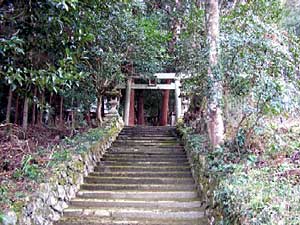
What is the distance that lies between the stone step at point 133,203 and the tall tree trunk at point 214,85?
3.00 ft

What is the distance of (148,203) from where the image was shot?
5.21 metres

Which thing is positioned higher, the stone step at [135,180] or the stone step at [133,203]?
the stone step at [135,180]

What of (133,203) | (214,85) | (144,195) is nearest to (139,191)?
(144,195)

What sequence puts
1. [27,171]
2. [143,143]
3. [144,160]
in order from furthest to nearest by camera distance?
[143,143]
[144,160]
[27,171]

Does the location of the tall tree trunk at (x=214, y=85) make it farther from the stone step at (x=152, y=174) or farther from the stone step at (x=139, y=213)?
the stone step at (x=152, y=174)

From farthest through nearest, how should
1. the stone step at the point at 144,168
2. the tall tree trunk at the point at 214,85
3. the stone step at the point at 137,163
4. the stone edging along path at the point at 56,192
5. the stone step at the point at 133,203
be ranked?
the stone step at the point at 137,163 < the stone step at the point at 144,168 < the stone step at the point at 133,203 < the tall tree trunk at the point at 214,85 < the stone edging along path at the point at 56,192

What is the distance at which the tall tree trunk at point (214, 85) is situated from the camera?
4852 millimetres

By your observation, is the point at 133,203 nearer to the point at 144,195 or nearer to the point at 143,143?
the point at 144,195

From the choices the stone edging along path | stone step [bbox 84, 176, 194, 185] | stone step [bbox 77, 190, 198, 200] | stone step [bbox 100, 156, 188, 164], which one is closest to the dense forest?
the stone edging along path

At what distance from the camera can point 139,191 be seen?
223 inches

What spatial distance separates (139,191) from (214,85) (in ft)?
6.76

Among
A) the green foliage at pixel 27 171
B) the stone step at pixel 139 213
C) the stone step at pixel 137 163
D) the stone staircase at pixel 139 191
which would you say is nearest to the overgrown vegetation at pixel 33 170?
the green foliage at pixel 27 171

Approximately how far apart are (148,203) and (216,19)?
2857mm

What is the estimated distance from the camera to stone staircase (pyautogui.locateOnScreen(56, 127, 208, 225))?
4.86 meters
